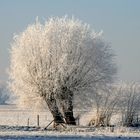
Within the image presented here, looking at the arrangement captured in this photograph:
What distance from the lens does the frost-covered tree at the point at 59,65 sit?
5428cm

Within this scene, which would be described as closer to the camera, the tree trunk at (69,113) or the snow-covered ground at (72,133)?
the snow-covered ground at (72,133)

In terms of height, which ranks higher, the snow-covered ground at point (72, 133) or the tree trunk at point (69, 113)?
the tree trunk at point (69, 113)

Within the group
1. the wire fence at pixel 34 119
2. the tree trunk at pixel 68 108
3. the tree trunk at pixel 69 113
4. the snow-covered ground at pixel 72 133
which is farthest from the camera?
the wire fence at pixel 34 119

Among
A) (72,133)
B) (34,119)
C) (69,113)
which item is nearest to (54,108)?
(69,113)

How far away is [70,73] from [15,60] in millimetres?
6056

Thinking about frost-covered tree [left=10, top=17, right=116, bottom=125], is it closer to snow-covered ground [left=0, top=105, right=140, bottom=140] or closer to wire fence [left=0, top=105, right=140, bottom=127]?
wire fence [left=0, top=105, right=140, bottom=127]

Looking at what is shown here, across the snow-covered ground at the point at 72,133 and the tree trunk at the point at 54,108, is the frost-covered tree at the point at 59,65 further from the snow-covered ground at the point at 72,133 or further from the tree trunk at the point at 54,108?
the snow-covered ground at the point at 72,133

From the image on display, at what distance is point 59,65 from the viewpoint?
54188 millimetres

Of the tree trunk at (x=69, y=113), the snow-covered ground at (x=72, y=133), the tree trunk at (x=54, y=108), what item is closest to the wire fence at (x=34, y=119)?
the tree trunk at (x=54, y=108)

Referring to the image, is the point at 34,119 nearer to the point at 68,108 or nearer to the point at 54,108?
the point at 54,108

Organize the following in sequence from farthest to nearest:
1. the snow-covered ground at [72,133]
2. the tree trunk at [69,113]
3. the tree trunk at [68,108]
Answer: the tree trunk at [68,108] < the tree trunk at [69,113] < the snow-covered ground at [72,133]

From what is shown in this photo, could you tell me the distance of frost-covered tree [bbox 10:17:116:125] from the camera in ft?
178

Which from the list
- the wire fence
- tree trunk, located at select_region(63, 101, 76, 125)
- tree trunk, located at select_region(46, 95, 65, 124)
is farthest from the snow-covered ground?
tree trunk, located at select_region(63, 101, 76, 125)

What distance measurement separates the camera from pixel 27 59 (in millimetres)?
55312
